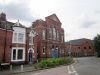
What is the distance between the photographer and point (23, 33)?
36188mm

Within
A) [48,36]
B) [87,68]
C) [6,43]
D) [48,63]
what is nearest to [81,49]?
[48,36]

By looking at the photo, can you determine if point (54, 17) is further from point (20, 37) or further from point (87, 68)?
point (87, 68)

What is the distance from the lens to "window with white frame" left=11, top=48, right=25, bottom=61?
33.8m

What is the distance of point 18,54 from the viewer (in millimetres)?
34906

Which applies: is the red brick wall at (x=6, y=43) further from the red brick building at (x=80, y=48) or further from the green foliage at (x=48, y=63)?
the red brick building at (x=80, y=48)

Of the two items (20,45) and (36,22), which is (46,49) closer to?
(36,22)

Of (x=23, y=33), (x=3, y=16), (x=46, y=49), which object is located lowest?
(x=46, y=49)

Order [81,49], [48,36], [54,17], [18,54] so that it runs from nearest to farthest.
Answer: [18,54]
[48,36]
[54,17]
[81,49]

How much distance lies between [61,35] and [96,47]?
1872 cm

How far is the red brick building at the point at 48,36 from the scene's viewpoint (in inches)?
1805

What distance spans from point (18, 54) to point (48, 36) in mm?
15587

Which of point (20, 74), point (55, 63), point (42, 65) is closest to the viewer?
point (20, 74)

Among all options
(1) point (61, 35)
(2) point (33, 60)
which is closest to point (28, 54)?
(2) point (33, 60)

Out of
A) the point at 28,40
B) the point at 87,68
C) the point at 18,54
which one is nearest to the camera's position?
the point at 87,68
